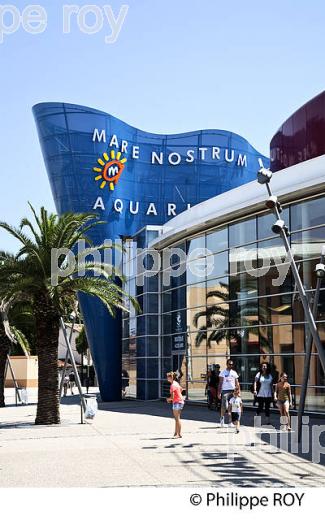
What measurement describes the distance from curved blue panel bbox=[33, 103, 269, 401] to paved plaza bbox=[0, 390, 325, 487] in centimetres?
1686

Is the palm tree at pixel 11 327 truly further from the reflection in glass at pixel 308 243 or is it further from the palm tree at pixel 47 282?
the reflection in glass at pixel 308 243

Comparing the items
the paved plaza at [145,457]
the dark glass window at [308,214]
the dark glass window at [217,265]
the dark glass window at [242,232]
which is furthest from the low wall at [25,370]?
the dark glass window at [308,214]

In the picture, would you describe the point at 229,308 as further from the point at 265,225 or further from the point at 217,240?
the point at 265,225

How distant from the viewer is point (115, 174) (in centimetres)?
3928

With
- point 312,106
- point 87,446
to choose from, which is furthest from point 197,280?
point 87,446

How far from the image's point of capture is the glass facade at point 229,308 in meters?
23.6

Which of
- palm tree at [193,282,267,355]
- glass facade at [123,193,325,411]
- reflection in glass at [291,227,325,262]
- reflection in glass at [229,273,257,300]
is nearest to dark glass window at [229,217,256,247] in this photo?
glass facade at [123,193,325,411]

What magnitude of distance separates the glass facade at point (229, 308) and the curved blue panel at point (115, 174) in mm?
1962

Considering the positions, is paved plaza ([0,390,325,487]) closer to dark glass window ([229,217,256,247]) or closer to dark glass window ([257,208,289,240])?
dark glass window ([257,208,289,240])

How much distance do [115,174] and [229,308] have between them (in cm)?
1384

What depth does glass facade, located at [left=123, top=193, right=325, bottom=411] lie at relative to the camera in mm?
23609

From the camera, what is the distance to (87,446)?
51.3ft

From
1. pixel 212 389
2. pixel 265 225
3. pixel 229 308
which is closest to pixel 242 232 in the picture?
pixel 265 225
